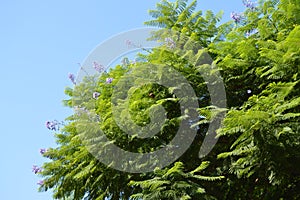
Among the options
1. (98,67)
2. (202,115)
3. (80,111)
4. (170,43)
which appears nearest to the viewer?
(202,115)

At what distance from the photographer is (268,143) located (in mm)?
4379

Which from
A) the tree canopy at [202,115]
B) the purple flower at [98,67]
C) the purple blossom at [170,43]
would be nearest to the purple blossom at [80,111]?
the tree canopy at [202,115]

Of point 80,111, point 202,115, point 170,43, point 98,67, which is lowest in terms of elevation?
point 202,115

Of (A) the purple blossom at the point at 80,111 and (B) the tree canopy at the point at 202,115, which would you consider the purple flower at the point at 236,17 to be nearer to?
(B) the tree canopy at the point at 202,115

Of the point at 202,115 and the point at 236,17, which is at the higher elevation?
the point at 236,17

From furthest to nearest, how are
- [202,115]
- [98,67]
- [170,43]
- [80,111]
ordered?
[98,67]
[80,111]
[170,43]
[202,115]

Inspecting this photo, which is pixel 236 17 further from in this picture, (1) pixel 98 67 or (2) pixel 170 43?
(1) pixel 98 67

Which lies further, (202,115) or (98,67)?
(98,67)

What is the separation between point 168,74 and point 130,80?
0.73m

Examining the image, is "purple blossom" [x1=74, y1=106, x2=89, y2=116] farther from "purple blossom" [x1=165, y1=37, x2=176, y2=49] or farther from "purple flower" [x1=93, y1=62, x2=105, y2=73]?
"purple blossom" [x1=165, y1=37, x2=176, y2=49]

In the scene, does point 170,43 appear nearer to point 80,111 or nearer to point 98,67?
point 98,67

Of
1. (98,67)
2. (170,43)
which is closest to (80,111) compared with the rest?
(98,67)

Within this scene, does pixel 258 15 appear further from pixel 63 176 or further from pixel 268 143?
pixel 63 176

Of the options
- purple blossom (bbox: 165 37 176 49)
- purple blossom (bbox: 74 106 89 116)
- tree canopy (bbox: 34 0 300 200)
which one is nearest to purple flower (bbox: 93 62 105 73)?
tree canopy (bbox: 34 0 300 200)
